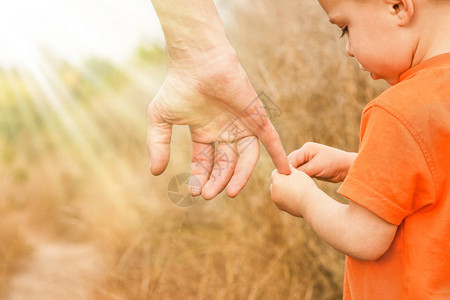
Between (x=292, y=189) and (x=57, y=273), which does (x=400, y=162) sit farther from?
(x=57, y=273)

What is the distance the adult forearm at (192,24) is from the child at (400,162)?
209mm

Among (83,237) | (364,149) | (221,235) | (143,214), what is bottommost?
(83,237)

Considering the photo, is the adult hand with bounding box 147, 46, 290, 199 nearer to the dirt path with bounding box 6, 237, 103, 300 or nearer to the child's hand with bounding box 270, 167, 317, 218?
the child's hand with bounding box 270, 167, 317, 218

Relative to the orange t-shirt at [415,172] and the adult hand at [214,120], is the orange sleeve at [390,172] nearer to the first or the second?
the orange t-shirt at [415,172]

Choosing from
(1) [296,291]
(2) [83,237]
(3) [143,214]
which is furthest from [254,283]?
(2) [83,237]

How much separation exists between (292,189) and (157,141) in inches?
10.7

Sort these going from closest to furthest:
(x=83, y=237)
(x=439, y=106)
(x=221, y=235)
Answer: (x=439, y=106) → (x=221, y=235) → (x=83, y=237)

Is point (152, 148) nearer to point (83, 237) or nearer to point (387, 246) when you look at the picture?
point (387, 246)

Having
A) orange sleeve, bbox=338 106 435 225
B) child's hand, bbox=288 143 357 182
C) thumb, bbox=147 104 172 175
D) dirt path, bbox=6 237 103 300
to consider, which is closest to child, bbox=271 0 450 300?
orange sleeve, bbox=338 106 435 225

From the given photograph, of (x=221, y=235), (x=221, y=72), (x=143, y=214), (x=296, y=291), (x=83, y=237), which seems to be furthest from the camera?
(x=83, y=237)

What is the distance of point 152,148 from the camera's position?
97 centimetres

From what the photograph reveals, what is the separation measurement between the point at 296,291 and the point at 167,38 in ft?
4.08

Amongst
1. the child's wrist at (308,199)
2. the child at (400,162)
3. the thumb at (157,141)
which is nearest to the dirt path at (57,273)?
the thumb at (157,141)

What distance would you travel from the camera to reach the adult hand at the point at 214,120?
92 centimetres
